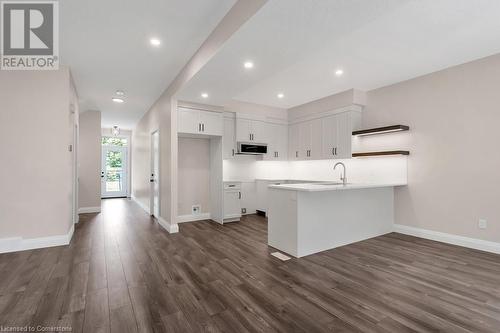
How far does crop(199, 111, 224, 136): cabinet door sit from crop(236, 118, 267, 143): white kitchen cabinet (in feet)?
2.10

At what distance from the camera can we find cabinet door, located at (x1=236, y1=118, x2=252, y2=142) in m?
5.82

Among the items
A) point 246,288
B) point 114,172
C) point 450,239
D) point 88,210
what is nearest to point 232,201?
point 246,288

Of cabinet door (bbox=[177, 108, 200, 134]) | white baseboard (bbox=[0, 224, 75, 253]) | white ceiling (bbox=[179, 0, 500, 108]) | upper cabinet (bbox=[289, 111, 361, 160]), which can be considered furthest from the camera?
upper cabinet (bbox=[289, 111, 361, 160])

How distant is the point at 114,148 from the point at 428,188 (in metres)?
10.8

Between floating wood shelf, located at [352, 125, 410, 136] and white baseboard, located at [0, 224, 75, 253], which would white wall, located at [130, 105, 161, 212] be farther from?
floating wood shelf, located at [352, 125, 410, 136]

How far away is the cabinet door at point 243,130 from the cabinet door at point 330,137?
6.03 feet

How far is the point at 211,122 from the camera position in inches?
203

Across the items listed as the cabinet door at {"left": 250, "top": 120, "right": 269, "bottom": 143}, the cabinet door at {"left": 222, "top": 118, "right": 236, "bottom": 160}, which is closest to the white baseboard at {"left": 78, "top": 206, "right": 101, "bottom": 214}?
the cabinet door at {"left": 222, "top": 118, "right": 236, "bottom": 160}

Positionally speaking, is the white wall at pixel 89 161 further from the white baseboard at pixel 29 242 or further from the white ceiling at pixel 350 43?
the white ceiling at pixel 350 43

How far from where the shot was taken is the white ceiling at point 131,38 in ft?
8.21

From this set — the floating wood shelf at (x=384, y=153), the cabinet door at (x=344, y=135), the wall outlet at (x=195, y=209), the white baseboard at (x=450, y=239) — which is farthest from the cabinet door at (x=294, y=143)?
the wall outlet at (x=195, y=209)

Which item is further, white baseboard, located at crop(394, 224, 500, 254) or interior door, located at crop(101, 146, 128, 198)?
interior door, located at crop(101, 146, 128, 198)

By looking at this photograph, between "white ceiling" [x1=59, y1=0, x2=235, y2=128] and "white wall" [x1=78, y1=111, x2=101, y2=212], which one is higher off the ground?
"white ceiling" [x1=59, y1=0, x2=235, y2=128]

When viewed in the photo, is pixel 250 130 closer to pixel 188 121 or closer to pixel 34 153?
pixel 188 121
